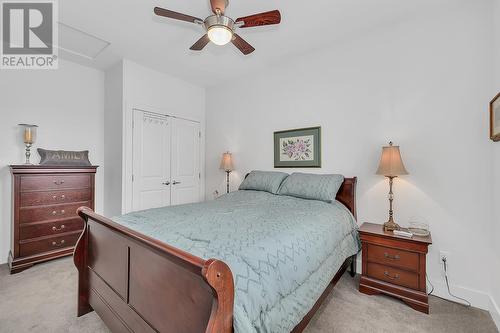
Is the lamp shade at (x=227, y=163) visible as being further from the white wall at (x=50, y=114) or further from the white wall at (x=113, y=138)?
the white wall at (x=50, y=114)

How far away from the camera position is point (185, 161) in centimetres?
422

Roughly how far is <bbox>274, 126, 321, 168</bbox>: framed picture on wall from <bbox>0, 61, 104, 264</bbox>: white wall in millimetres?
2919

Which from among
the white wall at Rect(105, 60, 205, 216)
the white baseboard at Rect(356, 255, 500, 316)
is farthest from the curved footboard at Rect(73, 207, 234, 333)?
the white baseboard at Rect(356, 255, 500, 316)

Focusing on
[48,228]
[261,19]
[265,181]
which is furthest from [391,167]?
[48,228]

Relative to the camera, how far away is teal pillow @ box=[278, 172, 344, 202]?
8.30 ft

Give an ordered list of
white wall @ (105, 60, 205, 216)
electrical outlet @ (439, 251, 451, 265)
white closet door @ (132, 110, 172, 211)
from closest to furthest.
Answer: electrical outlet @ (439, 251, 451, 265), white wall @ (105, 60, 205, 216), white closet door @ (132, 110, 172, 211)

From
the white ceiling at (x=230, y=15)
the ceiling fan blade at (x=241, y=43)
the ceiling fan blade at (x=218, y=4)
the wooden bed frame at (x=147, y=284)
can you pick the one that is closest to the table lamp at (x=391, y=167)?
the wooden bed frame at (x=147, y=284)

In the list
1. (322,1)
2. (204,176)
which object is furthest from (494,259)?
(204,176)

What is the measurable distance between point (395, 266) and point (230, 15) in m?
2.94

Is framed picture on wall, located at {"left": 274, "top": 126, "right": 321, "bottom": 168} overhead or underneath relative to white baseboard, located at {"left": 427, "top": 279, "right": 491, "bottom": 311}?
overhead

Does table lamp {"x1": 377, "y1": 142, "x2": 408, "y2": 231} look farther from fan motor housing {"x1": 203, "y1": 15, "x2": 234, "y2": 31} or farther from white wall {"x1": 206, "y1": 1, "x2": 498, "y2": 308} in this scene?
fan motor housing {"x1": 203, "y1": 15, "x2": 234, "y2": 31}

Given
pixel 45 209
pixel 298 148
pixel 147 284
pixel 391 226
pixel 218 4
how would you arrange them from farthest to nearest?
pixel 298 148, pixel 45 209, pixel 391 226, pixel 218 4, pixel 147 284

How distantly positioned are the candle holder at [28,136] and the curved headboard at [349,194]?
395 cm

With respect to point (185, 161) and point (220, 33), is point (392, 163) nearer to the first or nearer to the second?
point (220, 33)
